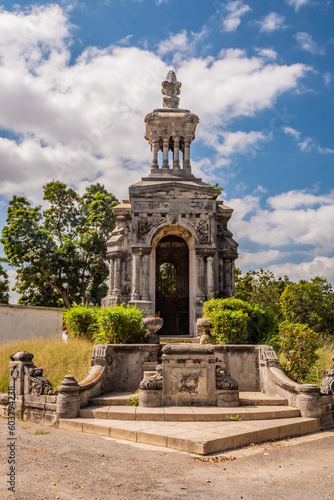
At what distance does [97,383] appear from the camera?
11031 millimetres

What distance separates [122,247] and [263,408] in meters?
10.0

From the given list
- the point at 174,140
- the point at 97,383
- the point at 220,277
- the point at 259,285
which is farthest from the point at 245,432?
the point at 259,285

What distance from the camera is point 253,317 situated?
1548cm

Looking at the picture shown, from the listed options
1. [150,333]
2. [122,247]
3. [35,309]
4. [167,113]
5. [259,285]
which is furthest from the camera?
[259,285]

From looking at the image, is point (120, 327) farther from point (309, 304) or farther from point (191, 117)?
point (309, 304)

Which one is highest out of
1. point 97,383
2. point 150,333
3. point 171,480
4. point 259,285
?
point 259,285

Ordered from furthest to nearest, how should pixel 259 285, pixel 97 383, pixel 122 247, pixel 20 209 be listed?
pixel 20 209 < pixel 259 285 < pixel 122 247 < pixel 97 383

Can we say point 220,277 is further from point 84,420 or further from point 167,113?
point 84,420

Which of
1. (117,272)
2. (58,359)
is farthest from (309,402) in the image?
(117,272)

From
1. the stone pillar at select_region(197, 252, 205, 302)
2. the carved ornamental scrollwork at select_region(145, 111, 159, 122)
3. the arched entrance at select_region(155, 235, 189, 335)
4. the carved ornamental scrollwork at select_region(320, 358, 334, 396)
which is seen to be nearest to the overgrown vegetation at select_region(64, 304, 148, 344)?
the stone pillar at select_region(197, 252, 205, 302)

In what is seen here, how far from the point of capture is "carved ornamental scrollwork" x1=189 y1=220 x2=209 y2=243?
17.7 m

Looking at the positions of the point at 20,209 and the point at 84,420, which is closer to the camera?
the point at 84,420

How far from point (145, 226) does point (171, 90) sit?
24.8 ft

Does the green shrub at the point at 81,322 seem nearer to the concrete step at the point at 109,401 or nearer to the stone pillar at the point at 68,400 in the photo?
the concrete step at the point at 109,401
